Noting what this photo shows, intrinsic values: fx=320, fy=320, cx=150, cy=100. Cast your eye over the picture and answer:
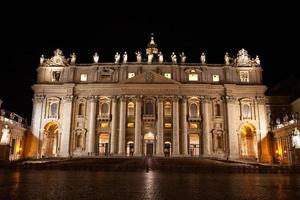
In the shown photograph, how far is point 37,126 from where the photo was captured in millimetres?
54312

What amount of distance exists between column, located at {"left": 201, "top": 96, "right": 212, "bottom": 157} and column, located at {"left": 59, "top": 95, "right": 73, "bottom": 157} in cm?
2242

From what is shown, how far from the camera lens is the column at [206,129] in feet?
172

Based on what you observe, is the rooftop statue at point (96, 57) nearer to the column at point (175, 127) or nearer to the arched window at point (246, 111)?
the column at point (175, 127)

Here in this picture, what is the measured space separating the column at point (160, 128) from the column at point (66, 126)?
14792mm

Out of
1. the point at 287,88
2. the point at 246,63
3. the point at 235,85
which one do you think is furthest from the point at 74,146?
the point at 287,88

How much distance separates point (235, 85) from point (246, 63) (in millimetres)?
5097

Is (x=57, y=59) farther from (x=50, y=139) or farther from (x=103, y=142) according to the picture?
(x=103, y=142)

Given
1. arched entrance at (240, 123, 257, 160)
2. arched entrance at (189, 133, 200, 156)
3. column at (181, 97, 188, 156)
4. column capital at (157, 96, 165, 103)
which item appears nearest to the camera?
column at (181, 97, 188, 156)

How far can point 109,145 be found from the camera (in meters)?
53.7

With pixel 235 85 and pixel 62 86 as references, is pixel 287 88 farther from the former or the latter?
pixel 62 86

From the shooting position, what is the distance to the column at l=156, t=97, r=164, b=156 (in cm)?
5246

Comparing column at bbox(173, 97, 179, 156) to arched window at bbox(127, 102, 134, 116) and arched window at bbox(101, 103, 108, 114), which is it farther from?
arched window at bbox(101, 103, 108, 114)

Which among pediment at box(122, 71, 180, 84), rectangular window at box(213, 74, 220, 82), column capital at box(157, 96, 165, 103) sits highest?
rectangular window at box(213, 74, 220, 82)

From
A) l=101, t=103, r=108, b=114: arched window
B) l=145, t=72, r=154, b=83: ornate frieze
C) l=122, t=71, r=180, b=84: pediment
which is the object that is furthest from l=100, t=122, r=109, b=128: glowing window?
l=145, t=72, r=154, b=83: ornate frieze
